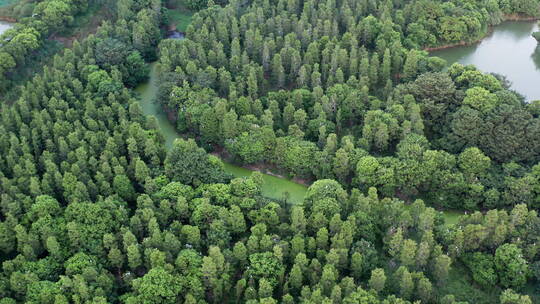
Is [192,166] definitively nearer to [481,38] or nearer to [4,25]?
[481,38]

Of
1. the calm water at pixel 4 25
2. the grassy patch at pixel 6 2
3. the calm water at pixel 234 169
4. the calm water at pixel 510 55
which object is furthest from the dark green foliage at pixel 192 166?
the grassy patch at pixel 6 2

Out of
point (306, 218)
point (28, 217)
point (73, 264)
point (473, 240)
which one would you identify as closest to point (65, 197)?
point (28, 217)

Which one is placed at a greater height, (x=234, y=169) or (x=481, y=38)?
(x=234, y=169)

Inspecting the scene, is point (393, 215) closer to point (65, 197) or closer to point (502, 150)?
point (502, 150)

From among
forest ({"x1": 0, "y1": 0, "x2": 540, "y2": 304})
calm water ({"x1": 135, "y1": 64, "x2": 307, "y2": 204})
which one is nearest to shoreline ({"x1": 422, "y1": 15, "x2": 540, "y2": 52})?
forest ({"x1": 0, "y1": 0, "x2": 540, "y2": 304})

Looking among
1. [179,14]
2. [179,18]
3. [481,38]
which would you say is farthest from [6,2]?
[481,38]

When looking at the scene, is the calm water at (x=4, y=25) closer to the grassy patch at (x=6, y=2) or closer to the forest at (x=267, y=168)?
the grassy patch at (x=6, y=2)
